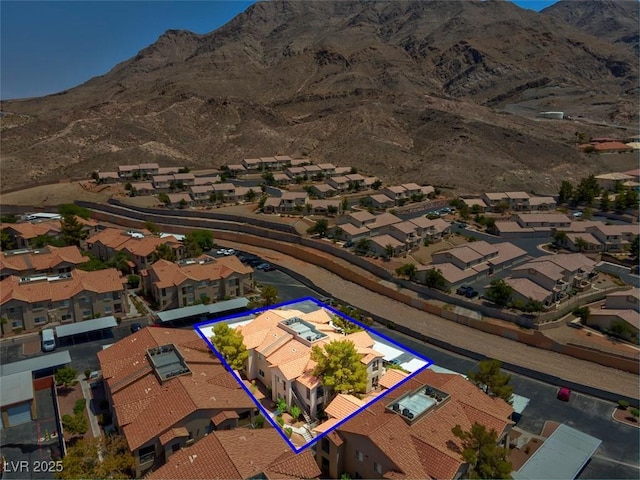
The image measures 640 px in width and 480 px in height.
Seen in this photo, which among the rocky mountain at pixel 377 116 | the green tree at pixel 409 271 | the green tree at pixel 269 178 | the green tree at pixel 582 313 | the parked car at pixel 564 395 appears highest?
the rocky mountain at pixel 377 116

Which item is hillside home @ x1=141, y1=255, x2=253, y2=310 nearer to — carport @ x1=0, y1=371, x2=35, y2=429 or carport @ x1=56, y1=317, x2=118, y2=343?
carport @ x1=56, y1=317, x2=118, y2=343

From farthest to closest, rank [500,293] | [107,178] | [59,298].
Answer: [107,178]
[500,293]
[59,298]

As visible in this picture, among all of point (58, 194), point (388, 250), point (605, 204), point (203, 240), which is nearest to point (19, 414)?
point (203, 240)

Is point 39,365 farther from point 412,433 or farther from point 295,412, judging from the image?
point 412,433

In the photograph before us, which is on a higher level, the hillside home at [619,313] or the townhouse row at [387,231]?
the townhouse row at [387,231]

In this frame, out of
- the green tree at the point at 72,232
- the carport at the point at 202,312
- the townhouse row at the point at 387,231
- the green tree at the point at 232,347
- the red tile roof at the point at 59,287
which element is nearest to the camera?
the green tree at the point at 232,347

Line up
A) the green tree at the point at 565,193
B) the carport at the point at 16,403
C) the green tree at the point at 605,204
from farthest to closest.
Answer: the green tree at the point at 565,193, the green tree at the point at 605,204, the carport at the point at 16,403

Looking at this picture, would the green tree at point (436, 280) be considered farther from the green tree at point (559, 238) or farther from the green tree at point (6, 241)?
the green tree at point (6, 241)

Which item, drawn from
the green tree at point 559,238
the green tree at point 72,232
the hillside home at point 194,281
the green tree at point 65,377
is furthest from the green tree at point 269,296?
the green tree at point 559,238
